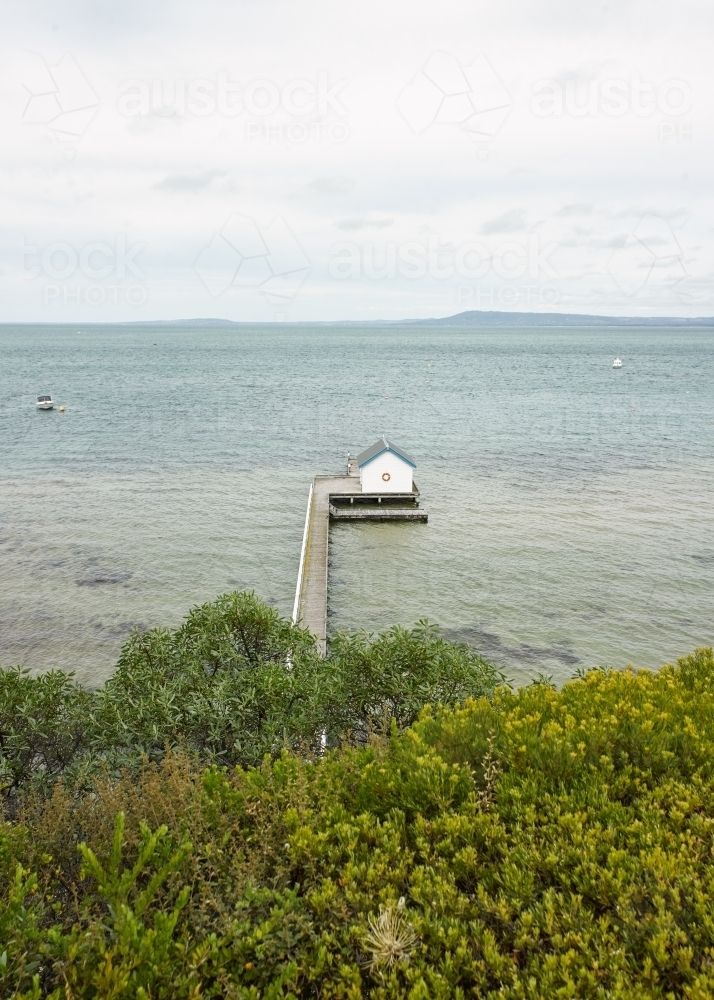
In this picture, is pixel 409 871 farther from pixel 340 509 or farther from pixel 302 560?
pixel 340 509

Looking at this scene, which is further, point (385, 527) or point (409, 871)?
point (385, 527)

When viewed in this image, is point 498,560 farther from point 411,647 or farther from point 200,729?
point 200,729

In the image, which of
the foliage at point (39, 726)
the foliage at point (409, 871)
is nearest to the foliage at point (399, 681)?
the foliage at point (409, 871)

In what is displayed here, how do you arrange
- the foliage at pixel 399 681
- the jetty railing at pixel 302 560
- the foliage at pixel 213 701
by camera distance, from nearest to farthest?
the foliage at pixel 213 701 → the foliage at pixel 399 681 → the jetty railing at pixel 302 560

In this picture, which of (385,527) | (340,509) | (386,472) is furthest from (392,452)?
(385,527)

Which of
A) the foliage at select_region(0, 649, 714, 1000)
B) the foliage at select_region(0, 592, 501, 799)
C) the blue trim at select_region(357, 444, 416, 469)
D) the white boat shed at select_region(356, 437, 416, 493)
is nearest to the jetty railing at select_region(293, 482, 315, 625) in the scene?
the white boat shed at select_region(356, 437, 416, 493)

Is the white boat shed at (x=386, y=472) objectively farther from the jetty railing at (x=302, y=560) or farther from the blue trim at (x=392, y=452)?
the jetty railing at (x=302, y=560)

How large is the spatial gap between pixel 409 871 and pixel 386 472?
29.8 metres

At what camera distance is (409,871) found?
504cm

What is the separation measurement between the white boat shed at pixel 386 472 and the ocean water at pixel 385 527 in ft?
8.38

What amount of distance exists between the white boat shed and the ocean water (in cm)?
Result: 256

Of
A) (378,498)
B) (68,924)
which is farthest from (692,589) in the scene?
(68,924)

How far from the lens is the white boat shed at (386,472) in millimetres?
34281

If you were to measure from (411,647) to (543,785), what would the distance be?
176 inches
